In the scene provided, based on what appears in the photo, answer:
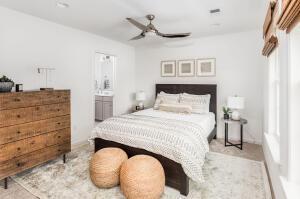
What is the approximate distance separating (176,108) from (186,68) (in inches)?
54.7

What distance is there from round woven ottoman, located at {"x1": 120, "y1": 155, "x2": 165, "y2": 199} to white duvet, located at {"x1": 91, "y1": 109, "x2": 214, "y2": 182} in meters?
0.30

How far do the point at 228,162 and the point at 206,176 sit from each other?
700 millimetres

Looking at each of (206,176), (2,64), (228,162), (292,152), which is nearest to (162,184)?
(206,176)

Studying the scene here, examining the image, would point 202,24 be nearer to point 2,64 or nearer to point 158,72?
point 158,72

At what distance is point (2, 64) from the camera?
2762 mm

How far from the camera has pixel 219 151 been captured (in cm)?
360

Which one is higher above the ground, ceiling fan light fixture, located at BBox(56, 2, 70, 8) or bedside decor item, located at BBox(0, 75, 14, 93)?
ceiling fan light fixture, located at BBox(56, 2, 70, 8)

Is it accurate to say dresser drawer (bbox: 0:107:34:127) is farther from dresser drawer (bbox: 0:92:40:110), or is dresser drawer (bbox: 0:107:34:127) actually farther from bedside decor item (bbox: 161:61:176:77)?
bedside decor item (bbox: 161:61:176:77)

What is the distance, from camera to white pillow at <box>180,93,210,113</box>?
156 inches

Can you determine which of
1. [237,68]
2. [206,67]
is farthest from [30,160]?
[237,68]

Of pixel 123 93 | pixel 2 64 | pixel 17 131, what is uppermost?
pixel 2 64

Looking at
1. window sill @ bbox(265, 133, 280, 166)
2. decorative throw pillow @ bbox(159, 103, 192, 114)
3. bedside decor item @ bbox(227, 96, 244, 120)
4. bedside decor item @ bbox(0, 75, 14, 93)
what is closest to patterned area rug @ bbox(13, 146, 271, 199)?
window sill @ bbox(265, 133, 280, 166)

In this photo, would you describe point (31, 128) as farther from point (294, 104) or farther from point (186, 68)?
point (186, 68)

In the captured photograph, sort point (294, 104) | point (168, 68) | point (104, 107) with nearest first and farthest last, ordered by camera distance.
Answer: point (294, 104)
point (168, 68)
point (104, 107)
